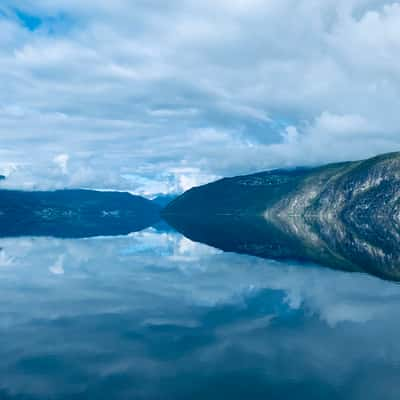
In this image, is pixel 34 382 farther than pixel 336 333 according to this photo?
No

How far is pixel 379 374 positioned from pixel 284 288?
31.7 meters

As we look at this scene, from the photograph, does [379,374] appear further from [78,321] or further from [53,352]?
[78,321]

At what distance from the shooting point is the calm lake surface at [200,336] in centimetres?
2953

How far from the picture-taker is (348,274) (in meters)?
74.6

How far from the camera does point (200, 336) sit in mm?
40469

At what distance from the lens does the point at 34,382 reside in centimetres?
3050

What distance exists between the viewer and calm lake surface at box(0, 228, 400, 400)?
29531mm

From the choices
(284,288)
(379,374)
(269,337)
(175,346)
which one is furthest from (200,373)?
(284,288)

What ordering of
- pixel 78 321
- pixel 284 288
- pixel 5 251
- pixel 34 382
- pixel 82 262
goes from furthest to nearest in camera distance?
1. pixel 5 251
2. pixel 82 262
3. pixel 284 288
4. pixel 78 321
5. pixel 34 382

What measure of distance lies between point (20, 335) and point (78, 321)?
6597mm

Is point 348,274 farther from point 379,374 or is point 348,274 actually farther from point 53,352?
point 53,352

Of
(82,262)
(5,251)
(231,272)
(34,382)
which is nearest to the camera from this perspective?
(34,382)

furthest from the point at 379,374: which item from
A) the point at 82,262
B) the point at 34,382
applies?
the point at 82,262

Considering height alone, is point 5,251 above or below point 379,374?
above
